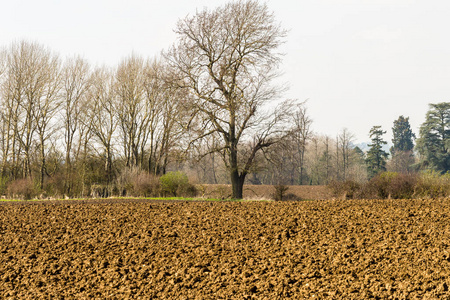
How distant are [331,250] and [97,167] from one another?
77.2 ft

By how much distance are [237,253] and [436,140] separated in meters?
45.5

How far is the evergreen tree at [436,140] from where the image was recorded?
44156mm

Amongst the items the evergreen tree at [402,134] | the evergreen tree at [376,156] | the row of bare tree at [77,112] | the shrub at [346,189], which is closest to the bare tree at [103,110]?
the row of bare tree at [77,112]

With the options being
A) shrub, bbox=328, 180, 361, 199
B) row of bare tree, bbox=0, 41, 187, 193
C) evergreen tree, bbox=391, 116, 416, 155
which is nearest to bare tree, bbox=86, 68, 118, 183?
row of bare tree, bbox=0, 41, 187, 193

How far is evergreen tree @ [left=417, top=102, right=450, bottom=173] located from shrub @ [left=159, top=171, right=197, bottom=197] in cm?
3365

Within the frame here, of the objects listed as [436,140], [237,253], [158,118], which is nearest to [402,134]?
[436,140]

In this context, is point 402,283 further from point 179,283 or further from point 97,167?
point 97,167

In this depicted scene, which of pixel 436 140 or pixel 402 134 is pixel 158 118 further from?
pixel 402 134

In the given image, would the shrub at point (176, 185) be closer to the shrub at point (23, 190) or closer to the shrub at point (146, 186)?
the shrub at point (146, 186)

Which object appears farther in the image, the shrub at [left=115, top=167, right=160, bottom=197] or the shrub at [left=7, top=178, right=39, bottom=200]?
the shrub at [left=7, top=178, right=39, bottom=200]

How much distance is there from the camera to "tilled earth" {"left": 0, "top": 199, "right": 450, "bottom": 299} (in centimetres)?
548

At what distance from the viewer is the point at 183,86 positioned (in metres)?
19.1

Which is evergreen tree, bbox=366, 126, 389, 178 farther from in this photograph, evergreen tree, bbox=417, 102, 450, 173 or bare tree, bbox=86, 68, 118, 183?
bare tree, bbox=86, 68, 118, 183

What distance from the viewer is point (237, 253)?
6918 mm
